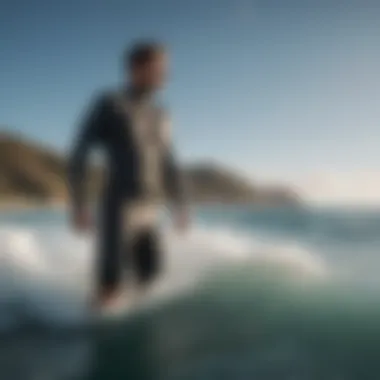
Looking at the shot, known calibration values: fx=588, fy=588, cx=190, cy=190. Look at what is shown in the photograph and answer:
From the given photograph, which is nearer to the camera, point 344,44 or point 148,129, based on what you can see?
point 148,129

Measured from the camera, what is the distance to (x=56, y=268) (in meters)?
1.36

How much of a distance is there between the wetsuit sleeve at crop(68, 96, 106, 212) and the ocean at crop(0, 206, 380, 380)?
0.19 feet

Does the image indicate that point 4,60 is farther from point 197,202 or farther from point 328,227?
point 328,227

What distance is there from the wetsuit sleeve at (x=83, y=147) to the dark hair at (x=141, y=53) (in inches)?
4.3

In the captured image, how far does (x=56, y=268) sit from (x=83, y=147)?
0.29m

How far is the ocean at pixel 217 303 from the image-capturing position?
4.42 feet

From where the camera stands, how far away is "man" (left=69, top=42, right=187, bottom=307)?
137 cm

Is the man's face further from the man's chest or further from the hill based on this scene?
the hill

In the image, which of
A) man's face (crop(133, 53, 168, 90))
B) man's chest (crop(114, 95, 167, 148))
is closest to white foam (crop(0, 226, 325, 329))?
man's chest (crop(114, 95, 167, 148))

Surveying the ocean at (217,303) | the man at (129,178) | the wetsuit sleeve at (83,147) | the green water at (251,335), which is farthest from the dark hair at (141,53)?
the green water at (251,335)

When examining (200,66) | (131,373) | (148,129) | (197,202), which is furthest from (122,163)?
(131,373)

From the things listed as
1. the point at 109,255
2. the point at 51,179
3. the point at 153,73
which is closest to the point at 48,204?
the point at 51,179

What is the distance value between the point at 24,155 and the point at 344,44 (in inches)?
33.6

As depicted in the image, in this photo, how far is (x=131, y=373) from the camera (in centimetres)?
134
